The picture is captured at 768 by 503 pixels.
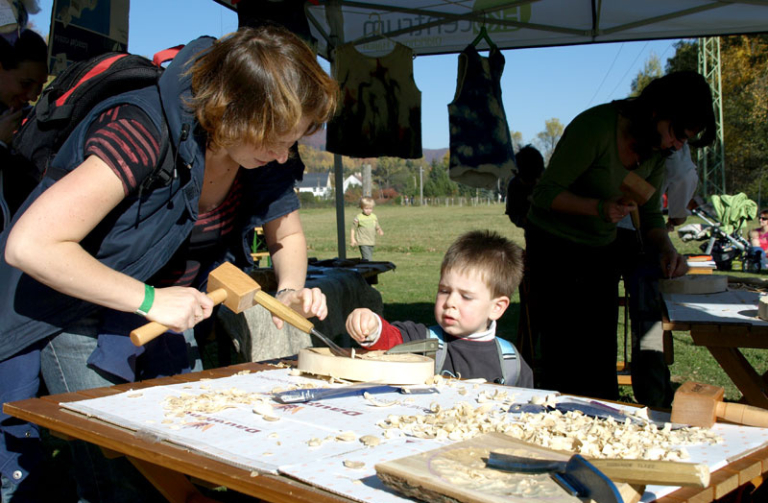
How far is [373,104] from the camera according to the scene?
205 inches

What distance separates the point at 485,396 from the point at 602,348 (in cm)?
171

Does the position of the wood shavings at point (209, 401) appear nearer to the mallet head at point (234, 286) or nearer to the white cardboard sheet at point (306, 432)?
the white cardboard sheet at point (306, 432)

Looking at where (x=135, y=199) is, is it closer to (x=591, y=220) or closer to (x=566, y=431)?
(x=566, y=431)

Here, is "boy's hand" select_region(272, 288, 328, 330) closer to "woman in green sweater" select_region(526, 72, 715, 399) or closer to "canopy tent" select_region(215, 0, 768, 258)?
"woman in green sweater" select_region(526, 72, 715, 399)

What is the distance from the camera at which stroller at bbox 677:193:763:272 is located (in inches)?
451

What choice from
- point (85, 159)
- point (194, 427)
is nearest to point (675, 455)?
point (194, 427)

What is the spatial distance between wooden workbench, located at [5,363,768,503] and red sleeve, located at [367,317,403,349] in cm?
63

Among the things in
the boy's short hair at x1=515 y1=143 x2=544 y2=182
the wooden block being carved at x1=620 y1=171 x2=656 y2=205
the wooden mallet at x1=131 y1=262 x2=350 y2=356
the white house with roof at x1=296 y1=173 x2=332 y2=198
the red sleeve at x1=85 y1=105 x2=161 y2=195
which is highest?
the white house with roof at x1=296 y1=173 x2=332 y2=198

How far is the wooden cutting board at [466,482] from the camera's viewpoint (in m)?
Answer: 0.90

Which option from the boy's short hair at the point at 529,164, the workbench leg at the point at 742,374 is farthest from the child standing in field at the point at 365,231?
the workbench leg at the point at 742,374

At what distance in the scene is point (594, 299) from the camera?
3117mm

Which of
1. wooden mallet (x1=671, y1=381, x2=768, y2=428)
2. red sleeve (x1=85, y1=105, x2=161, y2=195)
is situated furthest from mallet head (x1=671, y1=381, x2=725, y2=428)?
red sleeve (x1=85, y1=105, x2=161, y2=195)

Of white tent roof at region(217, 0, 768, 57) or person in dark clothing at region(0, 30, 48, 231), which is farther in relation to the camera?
white tent roof at region(217, 0, 768, 57)

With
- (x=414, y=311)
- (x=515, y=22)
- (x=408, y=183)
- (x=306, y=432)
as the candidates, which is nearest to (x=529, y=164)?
(x=515, y=22)
